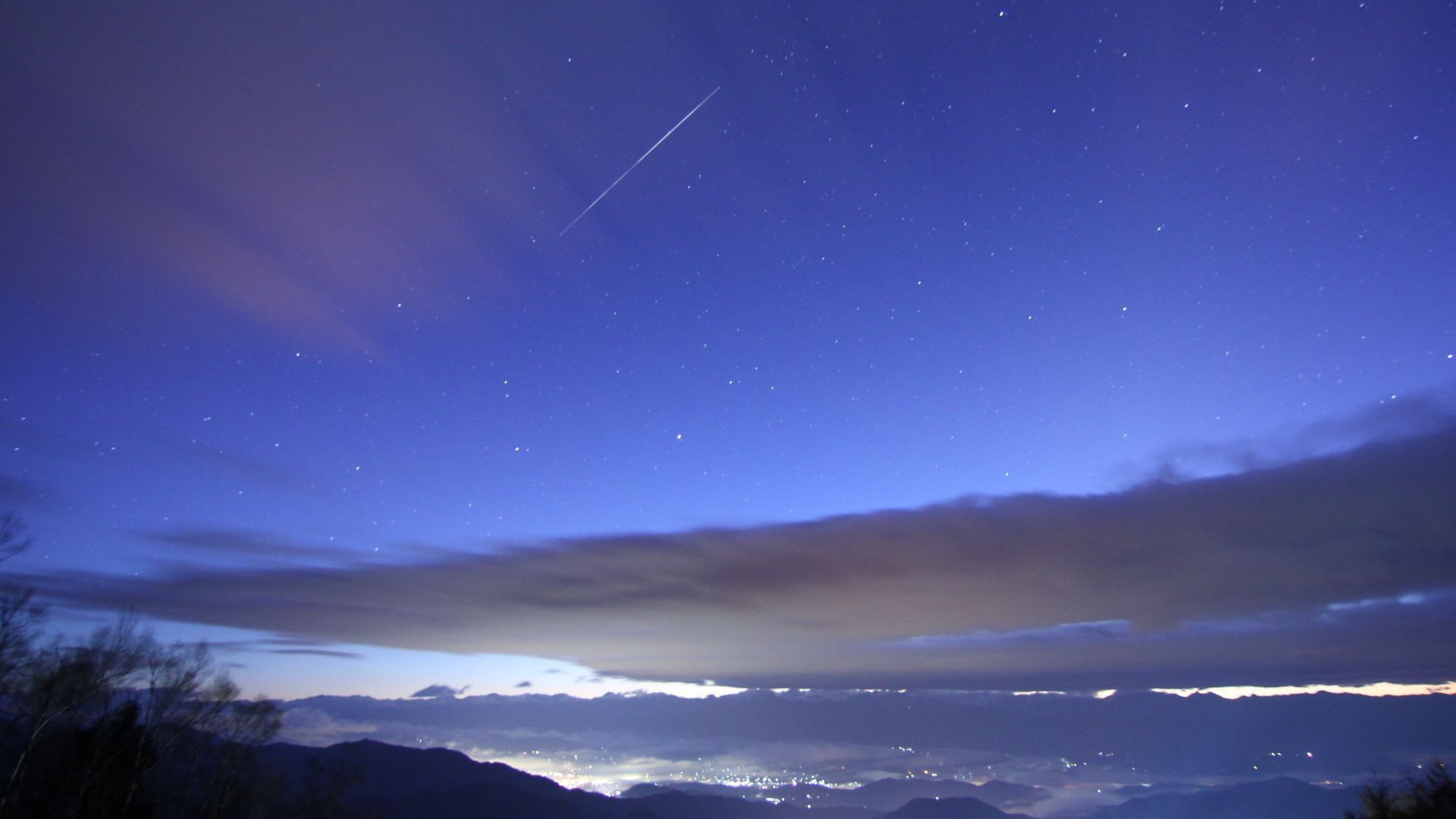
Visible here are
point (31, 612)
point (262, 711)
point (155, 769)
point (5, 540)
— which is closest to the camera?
point (5, 540)

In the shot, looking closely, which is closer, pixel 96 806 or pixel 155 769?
pixel 96 806

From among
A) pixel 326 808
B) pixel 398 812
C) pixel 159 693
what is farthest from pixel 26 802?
pixel 398 812

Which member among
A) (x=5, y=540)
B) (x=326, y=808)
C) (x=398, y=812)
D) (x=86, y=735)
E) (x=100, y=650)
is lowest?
(x=398, y=812)

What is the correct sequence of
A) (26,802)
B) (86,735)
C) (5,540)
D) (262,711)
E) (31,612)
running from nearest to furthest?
1. (5,540)
2. (31,612)
3. (26,802)
4. (86,735)
5. (262,711)

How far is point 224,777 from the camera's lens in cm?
3931

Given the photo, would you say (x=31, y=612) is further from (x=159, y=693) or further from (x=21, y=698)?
(x=159, y=693)

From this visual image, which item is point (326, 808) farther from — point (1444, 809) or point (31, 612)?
point (1444, 809)

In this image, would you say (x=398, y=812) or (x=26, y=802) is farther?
(x=398, y=812)

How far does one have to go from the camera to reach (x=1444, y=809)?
67.3 feet

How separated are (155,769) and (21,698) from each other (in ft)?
31.7

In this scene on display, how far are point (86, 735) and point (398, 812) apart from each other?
193132 mm

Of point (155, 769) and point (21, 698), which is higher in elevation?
point (21, 698)

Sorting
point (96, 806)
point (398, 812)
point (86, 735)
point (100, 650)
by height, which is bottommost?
point (398, 812)

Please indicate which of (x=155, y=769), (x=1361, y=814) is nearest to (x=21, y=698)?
(x=155, y=769)
